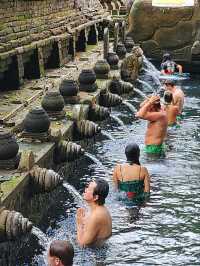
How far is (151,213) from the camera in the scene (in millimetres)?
9070

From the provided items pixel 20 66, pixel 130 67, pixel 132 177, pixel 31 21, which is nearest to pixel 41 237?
pixel 132 177

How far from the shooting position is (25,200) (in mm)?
8375

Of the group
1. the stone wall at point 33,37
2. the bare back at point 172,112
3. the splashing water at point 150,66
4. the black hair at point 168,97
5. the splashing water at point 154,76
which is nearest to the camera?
the bare back at point 172,112

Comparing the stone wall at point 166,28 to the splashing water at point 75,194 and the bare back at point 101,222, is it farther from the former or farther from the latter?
the bare back at point 101,222

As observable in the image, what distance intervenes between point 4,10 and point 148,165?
6600 millimetres

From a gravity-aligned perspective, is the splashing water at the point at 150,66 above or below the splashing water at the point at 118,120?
below

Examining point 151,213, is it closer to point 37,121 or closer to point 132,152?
point 132,152

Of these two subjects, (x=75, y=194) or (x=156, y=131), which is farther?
(x=156, y=131)

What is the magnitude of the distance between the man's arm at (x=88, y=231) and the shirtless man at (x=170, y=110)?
753 cm

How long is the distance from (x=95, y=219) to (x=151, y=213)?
2.02 meters

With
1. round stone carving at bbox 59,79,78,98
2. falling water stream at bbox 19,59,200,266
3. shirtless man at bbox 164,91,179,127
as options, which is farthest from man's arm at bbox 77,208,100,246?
shirtless man at bbox 164,91,179,127

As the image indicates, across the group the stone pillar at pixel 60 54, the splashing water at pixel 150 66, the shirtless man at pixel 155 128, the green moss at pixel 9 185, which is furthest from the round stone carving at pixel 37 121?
the splashing water at pixel 150 66

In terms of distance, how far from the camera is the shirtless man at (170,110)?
1452cm

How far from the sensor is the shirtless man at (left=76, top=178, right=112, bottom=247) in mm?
7156
